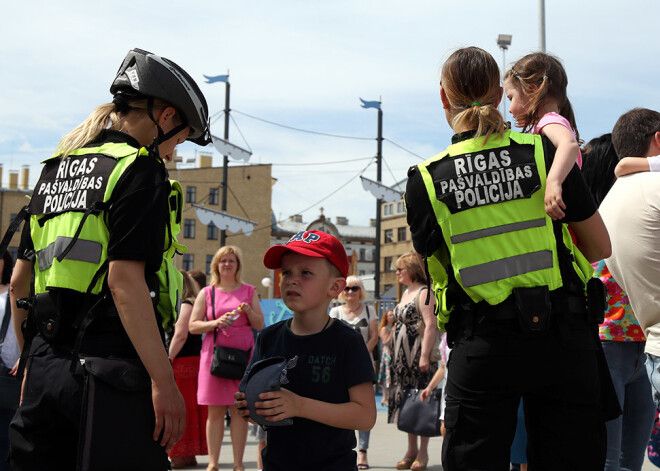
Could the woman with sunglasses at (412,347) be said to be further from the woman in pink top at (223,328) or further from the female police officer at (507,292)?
the female police officer at (507,292)

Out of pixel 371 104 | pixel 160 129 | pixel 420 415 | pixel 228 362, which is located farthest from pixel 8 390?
pixel 371 104

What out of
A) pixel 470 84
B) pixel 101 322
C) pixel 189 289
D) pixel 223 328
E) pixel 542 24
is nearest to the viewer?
pixel 101 322

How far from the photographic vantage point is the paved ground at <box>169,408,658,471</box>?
26.6 feet

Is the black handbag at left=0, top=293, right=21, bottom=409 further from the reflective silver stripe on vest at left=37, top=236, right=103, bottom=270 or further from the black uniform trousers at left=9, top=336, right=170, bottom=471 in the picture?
the reflective silver stripe on vest at left=37, top=236, right=103, bottom=270

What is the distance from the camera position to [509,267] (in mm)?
2902

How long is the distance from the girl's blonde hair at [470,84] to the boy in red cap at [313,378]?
31.1 inches

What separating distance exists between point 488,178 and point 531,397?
0.84m

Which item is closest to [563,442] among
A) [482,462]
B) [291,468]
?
[482,462]

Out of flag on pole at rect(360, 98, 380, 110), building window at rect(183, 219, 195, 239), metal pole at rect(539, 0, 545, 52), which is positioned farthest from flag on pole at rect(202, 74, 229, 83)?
building window at rect(183, 219, 195, 239)

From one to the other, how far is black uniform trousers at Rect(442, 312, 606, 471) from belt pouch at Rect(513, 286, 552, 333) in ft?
0.12

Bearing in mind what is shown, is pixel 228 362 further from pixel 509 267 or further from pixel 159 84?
pixel 509 267

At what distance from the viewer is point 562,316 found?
111 inches

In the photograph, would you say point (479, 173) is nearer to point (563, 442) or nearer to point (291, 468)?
point (563, 442)

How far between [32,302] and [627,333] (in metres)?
2.93
